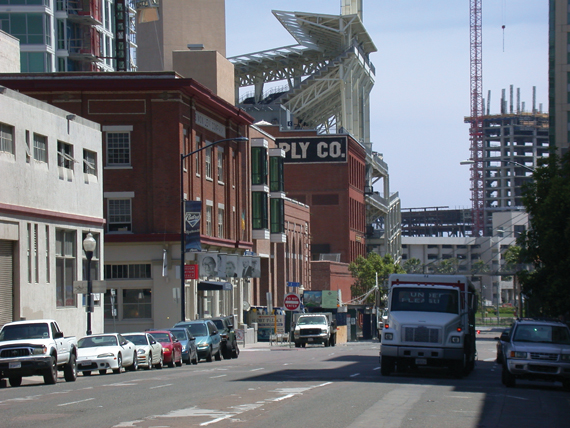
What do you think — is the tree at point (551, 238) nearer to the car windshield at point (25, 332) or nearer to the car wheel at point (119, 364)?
the car wheel at point (119, 364)

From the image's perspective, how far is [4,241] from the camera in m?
33.6

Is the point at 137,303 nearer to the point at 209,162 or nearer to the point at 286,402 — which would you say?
the point at 209,162

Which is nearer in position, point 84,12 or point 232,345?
point 232,345

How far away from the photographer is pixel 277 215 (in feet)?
237

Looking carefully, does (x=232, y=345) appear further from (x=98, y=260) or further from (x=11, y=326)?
(x=11, y=326)

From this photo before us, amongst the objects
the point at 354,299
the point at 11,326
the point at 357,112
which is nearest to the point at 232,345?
the point at 11,326

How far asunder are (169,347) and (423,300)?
36.9 feet

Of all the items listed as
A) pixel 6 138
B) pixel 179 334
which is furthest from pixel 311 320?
pixel 6 138

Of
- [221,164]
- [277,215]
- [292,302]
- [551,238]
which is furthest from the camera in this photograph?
[277,215]

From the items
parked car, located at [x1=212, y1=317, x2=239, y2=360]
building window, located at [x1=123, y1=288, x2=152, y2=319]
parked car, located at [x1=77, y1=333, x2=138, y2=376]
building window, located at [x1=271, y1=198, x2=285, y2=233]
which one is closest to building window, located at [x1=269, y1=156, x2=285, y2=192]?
building window, located at [x1=271, y1=198, x2=285, y2=233]

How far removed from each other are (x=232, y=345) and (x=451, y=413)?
25576 millimetres

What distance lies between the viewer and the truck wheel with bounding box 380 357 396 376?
2608cm

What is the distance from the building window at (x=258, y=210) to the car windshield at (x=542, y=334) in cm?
4254

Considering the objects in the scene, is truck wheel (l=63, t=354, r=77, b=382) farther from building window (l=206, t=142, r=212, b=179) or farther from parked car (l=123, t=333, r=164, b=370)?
building window (l=206, t=142, r=212, b=179)
